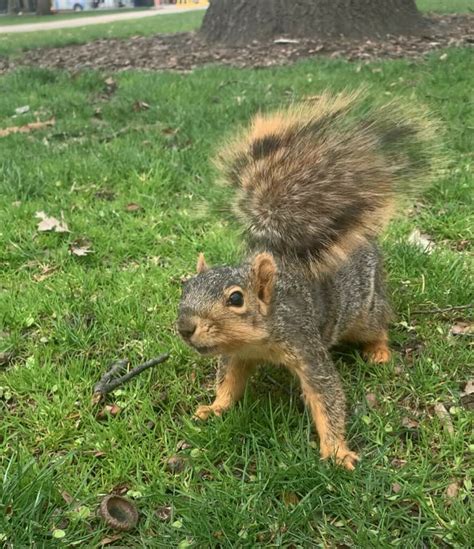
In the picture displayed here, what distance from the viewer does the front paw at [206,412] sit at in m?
2.13

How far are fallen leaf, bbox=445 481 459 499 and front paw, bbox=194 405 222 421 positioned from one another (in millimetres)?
739

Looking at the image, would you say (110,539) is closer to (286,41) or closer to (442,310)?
(442,310)

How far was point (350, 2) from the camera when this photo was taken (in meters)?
8.10

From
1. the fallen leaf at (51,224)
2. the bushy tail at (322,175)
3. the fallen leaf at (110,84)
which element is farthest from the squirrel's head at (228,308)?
the fallen leaf at (110,84)

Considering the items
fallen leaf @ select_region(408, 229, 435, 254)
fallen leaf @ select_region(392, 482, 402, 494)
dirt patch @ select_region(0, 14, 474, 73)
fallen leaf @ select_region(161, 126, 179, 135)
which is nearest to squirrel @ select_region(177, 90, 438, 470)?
fallen leaf @ select_region(392, 482, 402, 494)

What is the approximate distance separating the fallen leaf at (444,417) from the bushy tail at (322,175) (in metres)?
0.60

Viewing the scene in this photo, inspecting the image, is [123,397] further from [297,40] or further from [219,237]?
[297,40]

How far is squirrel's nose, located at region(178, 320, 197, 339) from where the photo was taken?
5.90 feet

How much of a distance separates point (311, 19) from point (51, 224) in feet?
20.0

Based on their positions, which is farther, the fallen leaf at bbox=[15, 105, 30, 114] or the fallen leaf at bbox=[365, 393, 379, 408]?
the fallen leaf at bbox=[15, 105, 30, 114]

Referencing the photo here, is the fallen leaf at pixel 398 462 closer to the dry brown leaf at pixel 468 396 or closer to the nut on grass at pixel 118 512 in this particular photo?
the dry brown leaf at pixel 468 396

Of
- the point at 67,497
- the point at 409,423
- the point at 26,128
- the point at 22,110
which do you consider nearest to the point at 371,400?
the point at 409,423

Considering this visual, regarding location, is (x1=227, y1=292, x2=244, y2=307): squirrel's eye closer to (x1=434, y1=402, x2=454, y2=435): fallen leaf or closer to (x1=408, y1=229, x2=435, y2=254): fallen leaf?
(x1=434, y1=402, x2=454, y2=435): fallen leaf

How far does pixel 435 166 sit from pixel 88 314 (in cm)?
156
